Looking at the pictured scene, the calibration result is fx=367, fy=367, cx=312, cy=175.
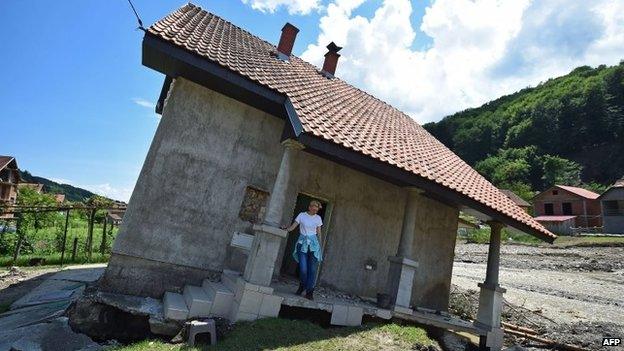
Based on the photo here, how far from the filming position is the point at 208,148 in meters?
7.33

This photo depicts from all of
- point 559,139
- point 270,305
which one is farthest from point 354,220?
point 559,139

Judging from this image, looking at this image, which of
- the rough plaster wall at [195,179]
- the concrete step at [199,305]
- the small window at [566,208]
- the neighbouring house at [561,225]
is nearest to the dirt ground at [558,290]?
the concrete step at [199,305]

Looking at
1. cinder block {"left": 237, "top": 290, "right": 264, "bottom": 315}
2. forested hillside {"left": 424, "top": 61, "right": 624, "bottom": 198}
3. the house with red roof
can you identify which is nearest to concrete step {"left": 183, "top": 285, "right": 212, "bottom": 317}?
cinder block {"left": 237, "top": 290, "right": 264, "bottom": 315}

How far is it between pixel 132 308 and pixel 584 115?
8564cm

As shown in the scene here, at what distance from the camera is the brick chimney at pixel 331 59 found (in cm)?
1264

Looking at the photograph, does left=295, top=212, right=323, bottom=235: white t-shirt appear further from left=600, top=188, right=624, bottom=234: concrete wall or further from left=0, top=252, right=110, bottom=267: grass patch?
left=600, top=188, right=624, bottom=234: concrete wall

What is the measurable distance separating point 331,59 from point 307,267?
27.9ft

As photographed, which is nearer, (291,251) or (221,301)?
(221,301)

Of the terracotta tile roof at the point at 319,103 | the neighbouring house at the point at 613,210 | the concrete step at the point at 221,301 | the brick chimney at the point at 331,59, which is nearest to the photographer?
the concrete step at the point at 221,301

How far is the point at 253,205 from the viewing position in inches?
306

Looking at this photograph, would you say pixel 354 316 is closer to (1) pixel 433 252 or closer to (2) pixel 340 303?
(2) pixel 340 303

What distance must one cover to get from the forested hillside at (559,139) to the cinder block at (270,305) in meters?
61.1

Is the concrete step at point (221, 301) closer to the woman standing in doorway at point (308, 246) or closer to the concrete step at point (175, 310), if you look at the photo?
the concrete step at point (175, 310)

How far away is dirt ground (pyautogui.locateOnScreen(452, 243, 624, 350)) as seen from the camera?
31.1 ft
